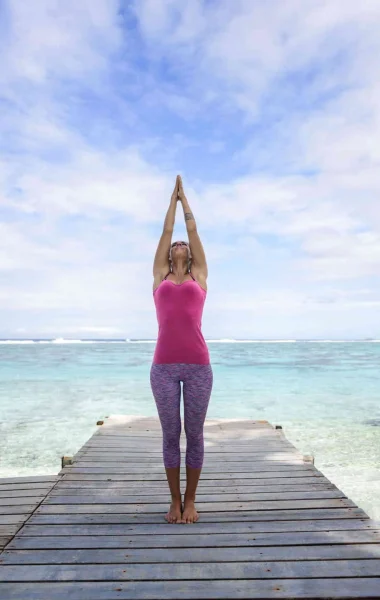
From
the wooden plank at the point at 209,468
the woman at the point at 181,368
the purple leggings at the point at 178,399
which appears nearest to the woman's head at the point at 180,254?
the woman at the point at 181,368

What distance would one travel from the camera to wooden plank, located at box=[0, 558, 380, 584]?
3082mm

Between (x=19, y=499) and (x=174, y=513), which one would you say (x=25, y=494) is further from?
(x=174, y=513)

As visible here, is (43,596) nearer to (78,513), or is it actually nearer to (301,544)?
(78,513)

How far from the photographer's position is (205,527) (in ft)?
12.8

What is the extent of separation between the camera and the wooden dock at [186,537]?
9.78 ft

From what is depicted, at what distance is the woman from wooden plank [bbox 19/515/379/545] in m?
0.22

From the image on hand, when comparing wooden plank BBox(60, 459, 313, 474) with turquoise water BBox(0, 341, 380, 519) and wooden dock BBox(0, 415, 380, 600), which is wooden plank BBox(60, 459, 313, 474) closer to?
wooden dock BBox(0, 415, 380, 600)

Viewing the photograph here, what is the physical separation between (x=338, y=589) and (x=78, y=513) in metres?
2.40

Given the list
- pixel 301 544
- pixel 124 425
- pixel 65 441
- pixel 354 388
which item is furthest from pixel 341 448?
pixel 354 388

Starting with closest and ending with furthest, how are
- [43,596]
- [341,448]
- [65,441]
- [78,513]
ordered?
1. [43,596]
2. [78,513]
3. [341,448]
4. [65,441]

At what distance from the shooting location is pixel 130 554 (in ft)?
11.2

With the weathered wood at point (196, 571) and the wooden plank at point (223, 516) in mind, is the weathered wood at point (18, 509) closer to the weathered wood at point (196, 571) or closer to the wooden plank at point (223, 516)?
the wooden plank at point (223, 516)

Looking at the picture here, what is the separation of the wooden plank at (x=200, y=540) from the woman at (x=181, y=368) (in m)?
0.39

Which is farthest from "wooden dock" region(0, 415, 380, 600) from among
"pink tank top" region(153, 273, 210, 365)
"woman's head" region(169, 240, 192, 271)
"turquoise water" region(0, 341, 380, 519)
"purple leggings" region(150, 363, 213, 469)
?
"turquoise water" region(0, 341, 380, 519)
